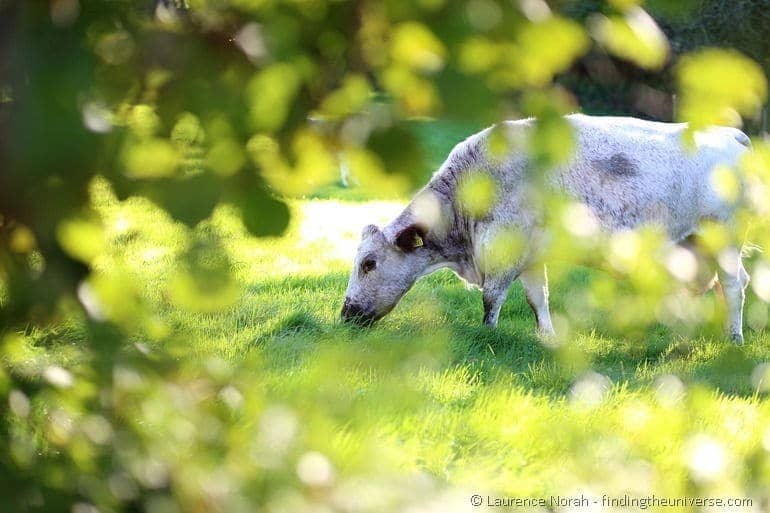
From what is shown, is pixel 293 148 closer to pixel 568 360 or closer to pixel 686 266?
pixel 568 360

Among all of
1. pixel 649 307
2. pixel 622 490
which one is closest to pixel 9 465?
pixel 649 307

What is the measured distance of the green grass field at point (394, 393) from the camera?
5.93ft

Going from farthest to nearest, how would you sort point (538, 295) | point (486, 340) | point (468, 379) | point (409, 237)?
point (538, 295) → point (409, 237) → point (486, 340) → point (468, 379)

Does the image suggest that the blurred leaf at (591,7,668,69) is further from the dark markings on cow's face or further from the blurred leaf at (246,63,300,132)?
the dark markings on cow's face

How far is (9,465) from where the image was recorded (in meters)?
1.85

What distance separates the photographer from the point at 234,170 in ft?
4.33

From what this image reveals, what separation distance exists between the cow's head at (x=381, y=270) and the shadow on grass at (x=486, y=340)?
0.47 ft

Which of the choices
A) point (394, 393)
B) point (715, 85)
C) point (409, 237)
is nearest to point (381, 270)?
point (409, 237)

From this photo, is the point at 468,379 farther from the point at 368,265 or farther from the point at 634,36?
the point at 634,36

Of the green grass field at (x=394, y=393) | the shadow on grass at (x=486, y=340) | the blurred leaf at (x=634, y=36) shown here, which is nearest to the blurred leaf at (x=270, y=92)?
the green grass field at (x=394, y=393)

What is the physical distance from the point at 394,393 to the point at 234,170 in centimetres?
113

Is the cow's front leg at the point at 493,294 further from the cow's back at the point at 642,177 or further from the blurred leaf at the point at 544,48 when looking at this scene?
the blurred leaf at the point at 544,48

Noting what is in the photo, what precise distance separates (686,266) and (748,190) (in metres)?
0.41

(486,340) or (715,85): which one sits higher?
(715,85)
